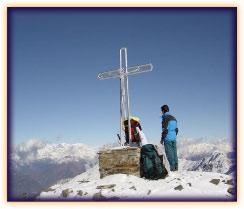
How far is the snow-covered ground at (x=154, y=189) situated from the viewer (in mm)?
9102

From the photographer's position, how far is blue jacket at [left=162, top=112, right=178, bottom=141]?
1264 centimetres

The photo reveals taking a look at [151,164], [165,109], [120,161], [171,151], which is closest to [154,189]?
[151,164]

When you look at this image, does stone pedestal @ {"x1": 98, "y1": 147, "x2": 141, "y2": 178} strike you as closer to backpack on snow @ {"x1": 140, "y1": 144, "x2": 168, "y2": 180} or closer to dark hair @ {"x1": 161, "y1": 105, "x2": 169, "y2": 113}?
backpack on snow @ {"x1": 140, "y1": 144, "x2": 168, "y2": 180}

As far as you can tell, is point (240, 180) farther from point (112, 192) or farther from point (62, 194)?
point (62, 194)

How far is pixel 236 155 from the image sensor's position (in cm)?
832

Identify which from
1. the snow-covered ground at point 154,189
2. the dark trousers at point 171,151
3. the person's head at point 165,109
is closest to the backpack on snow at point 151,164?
the snow-covered ground at point 154,189

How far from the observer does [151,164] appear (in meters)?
11.7

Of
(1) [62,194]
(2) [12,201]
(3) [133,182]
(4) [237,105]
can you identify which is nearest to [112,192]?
(3) [133,182]

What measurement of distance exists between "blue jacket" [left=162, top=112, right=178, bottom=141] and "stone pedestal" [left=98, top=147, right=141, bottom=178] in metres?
1.66

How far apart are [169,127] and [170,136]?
455 mm

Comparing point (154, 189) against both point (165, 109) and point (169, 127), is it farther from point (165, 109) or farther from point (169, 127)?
point (165, 109)

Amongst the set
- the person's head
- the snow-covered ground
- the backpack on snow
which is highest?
the person's head

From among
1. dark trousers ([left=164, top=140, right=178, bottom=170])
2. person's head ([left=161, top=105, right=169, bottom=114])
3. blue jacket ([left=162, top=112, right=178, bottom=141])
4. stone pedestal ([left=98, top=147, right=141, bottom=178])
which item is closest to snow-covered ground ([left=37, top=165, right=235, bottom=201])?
stone pedestal ([left=98, top=147, right=141, bottom=178])

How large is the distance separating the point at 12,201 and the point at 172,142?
7754mm
